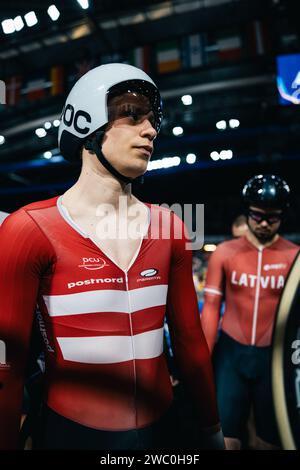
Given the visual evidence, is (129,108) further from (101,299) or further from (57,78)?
(57,78)

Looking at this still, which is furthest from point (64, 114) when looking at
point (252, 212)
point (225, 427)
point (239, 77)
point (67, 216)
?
point (239, 77)

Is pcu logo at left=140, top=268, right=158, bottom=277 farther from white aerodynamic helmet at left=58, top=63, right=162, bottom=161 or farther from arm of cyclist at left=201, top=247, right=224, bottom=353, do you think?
arm of cyclist at left=201, top=247, right=224, bottom=353

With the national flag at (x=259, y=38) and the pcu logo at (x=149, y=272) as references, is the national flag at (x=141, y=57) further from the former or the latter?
the pcu logo at (x=149, y=272)

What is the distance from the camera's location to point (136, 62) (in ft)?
29.9

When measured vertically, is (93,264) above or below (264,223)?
above

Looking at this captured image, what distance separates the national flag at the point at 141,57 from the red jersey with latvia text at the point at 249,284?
7.50m

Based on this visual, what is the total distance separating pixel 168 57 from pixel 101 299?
9.81 meters

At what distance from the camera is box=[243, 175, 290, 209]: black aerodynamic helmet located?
8.99 ft

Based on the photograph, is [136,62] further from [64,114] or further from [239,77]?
[64,114]

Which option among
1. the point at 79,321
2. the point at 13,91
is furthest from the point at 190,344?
the point at 13,91

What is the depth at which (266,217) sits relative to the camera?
2.81 metres

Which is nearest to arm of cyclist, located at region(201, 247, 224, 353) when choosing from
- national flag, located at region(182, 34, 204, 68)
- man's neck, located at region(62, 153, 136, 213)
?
man's neck, located at region(62, 153, 136, 213)

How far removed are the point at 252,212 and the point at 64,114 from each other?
5.75ft
